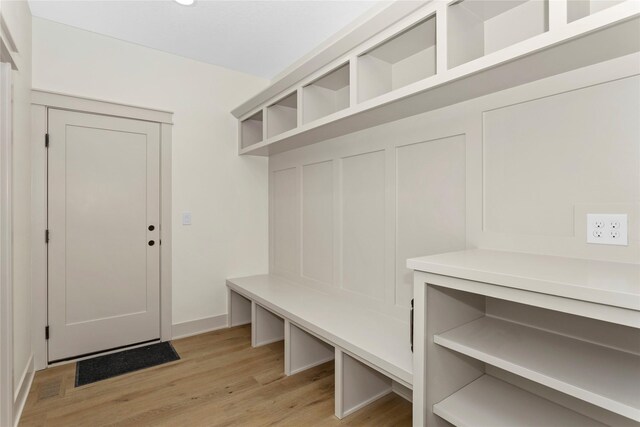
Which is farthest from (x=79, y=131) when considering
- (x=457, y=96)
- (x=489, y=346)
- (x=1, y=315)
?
(x=489, y=346)

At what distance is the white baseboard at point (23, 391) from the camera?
185cm

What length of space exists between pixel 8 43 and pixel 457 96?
7.65ft

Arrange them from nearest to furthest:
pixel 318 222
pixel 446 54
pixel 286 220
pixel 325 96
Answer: pixel 446 54, pixel 325 96, pixel 318 222, pixel 286 220

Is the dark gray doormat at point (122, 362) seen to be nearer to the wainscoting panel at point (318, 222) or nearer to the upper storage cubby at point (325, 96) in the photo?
the wainscoting panel at point (318, 222)

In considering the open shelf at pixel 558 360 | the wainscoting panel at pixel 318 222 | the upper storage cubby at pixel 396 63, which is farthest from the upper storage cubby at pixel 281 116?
the open shelf at pixel 558 360

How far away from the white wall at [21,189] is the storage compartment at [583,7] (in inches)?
101

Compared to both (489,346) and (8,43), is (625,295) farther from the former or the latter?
(8,43)

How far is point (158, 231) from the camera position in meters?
2.96

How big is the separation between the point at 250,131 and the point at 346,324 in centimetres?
224

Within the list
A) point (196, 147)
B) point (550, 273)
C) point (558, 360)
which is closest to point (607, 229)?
point (550, 273)

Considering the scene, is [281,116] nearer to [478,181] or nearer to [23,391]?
[478,181]

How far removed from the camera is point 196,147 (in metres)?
3.14

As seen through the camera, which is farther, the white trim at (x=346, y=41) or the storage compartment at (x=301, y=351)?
the storage compartment at (x=301, y=351)

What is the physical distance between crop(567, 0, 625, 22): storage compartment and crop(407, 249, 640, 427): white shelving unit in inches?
35.5
